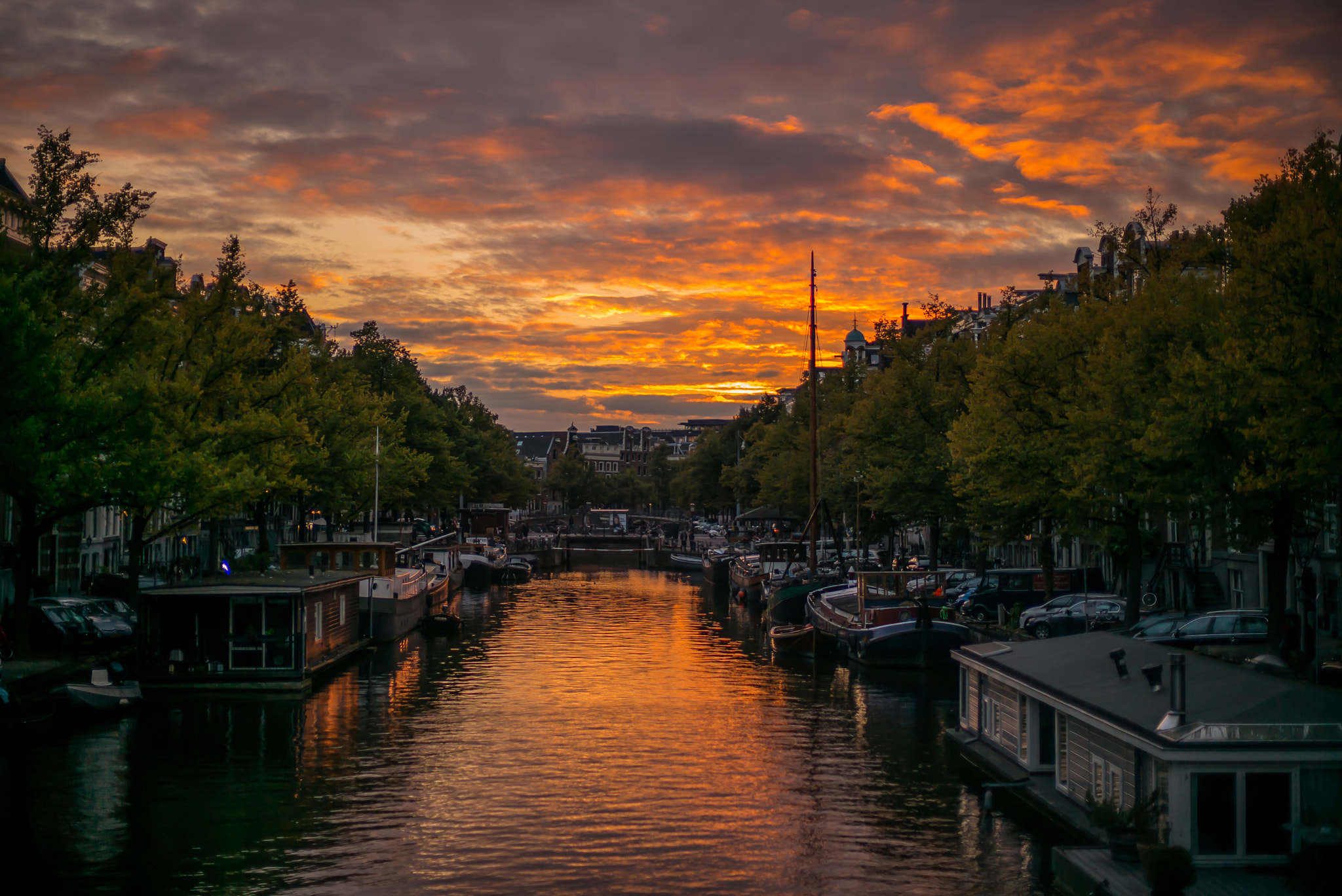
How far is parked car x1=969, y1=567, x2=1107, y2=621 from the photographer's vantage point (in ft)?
200

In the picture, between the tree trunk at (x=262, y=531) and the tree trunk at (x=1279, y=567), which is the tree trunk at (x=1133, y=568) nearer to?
the tree trunk at (x=1279, y=567)

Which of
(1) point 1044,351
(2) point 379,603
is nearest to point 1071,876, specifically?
(1) point 1044,351

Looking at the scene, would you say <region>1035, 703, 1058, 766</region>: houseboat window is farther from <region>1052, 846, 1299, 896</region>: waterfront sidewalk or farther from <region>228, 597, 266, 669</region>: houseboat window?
<region>228, 597, 266, 669</region>: houseboat window

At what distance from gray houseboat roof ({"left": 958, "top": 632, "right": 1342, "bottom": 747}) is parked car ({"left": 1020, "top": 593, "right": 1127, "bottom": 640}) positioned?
2165cm

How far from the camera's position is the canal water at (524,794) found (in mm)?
22812

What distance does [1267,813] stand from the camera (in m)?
Result: 19.5

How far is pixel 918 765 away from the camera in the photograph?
32719 millimetres

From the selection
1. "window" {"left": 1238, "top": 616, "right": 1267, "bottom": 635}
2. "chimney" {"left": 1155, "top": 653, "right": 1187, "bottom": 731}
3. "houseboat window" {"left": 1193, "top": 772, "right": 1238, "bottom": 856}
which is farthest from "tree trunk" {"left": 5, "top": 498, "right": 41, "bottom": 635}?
"window" {"left": 1238, "top": 616, "right": 1267, "bottom": 635}

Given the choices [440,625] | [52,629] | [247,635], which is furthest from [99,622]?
[440,625]

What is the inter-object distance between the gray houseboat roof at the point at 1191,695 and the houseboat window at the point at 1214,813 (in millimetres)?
800

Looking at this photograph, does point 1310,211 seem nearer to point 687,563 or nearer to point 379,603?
point 379,603

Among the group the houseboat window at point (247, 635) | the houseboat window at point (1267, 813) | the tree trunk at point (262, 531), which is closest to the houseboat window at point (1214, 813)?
the houseboat window at point (1267, 813)

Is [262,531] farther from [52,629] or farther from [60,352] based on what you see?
[60,352]

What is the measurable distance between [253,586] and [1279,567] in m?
33.7
